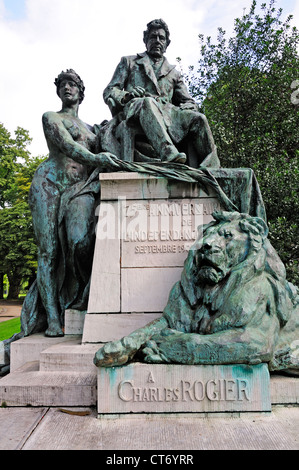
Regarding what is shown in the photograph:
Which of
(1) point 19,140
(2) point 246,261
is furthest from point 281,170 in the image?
(1) point 19,140

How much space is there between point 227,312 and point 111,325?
125 centimetres

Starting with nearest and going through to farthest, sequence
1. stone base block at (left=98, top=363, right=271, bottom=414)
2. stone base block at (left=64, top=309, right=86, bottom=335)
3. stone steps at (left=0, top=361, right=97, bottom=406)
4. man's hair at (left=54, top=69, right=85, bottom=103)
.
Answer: stone base block at (left=98, top=363, right=271, bottom=414), stone steps at (left=0, top=361, right=97, bottom=406), stone base block at (left=64, top=309, right=86, bottom=335), man's hair at (left=54, top=69, right=85, bottom=103)

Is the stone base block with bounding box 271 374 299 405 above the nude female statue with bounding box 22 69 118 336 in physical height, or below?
below

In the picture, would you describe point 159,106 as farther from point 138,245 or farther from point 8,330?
point 8,330

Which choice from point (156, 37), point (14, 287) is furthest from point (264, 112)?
point (14, 287)

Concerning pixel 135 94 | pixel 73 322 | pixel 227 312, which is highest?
pixel 135 94

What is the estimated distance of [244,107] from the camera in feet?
39.5

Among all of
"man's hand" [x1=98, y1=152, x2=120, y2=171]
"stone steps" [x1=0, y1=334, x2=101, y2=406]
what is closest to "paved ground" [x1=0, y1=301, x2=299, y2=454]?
"stone steps" [x1=0, y1=334, x2=101, y2=406]

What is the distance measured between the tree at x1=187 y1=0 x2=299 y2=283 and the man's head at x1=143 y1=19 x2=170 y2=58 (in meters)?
5.67

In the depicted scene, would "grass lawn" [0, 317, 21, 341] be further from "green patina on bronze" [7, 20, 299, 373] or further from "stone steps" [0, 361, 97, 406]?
"stone steps" [0, 361, 97, 406]

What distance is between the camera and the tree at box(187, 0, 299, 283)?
33.4 feet

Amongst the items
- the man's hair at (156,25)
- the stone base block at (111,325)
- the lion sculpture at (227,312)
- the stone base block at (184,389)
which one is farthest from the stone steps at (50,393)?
the man's hair at (156,25)

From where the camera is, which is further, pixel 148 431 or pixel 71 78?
pixel 71 78

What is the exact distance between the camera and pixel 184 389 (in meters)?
2.68
